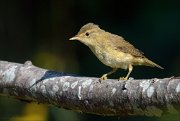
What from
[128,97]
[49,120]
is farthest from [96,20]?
[128,97]

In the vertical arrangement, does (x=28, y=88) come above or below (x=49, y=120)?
above

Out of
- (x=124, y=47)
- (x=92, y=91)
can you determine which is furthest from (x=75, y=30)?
(x=92, y=91)

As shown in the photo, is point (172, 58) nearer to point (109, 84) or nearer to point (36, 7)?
point (36, 7)

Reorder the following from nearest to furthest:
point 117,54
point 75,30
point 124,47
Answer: point 117,54, point 124,47, point 75,30

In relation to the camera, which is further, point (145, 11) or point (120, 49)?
point (145, 11)

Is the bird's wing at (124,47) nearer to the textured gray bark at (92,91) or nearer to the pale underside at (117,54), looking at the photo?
the pale underside at (117,54)

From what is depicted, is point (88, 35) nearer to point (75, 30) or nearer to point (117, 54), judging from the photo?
point (117, 54)
